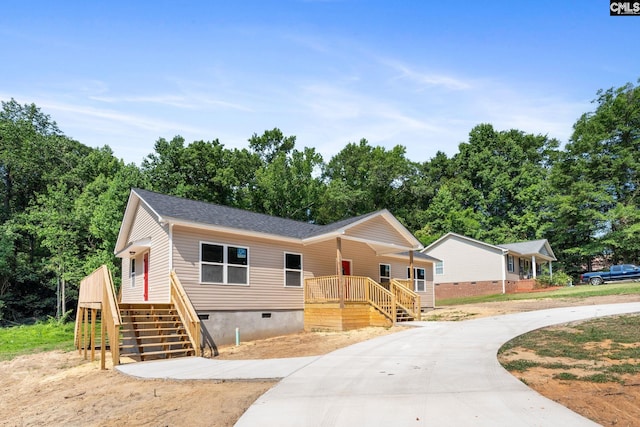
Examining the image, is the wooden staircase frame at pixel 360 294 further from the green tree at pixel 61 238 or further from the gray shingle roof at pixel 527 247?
the gray shingle roof at pixel 527 247

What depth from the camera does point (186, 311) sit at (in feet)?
39.0

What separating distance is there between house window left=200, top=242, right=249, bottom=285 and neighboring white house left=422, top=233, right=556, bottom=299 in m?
21.4

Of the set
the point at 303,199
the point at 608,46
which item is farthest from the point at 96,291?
the point at 303,199

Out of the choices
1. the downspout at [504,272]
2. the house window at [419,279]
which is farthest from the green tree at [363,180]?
the house window at [419,279]

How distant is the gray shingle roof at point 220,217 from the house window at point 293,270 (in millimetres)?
858

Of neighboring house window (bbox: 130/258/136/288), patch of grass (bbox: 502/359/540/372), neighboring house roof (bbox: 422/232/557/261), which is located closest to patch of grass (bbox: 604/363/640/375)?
patch of grass (bbox: 502/359/540/372)

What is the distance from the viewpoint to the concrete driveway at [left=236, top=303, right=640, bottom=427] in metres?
4.93

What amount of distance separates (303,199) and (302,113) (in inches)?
790

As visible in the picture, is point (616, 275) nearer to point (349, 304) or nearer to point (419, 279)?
point (419, 279)

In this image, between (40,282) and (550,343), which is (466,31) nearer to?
(550,343)

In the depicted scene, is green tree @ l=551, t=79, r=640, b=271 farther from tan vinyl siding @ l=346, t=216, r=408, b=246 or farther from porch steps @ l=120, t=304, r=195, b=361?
porch steps @ l=120, t=304, r=195, b=361

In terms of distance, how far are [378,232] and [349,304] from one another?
4.05 meters

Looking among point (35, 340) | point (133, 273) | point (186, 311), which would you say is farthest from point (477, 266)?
point (35, 340)

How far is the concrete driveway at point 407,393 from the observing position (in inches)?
194
